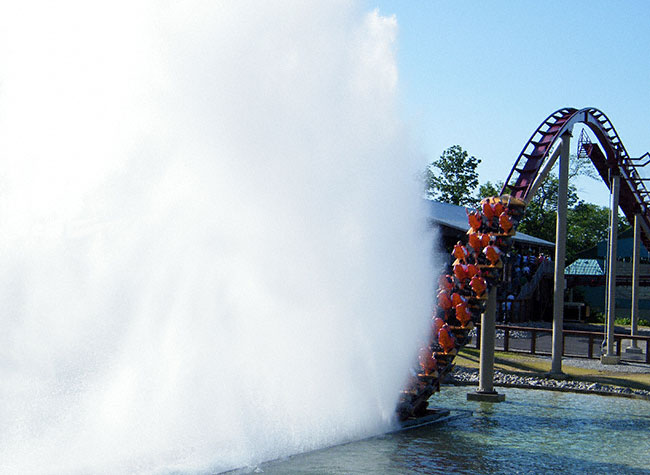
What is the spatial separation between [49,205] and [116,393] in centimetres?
346

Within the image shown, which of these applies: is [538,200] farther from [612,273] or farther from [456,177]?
[612,273]

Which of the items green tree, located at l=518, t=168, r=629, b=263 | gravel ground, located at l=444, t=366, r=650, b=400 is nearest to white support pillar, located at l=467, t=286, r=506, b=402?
gravel ground, located at l=444, t=366, r=650, b=400

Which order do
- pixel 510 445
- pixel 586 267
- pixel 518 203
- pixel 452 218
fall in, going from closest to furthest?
pixel 510 445 < pixel 518 203 < pixel 452 218 < pixel 586 267

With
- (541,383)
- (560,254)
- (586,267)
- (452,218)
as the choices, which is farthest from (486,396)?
(586,267)

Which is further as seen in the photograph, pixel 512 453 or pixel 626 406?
pixel 626 406

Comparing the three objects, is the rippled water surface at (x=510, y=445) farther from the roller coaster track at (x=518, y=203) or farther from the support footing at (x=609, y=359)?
the support footing at (x=609, y=359)

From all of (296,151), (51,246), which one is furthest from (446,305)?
(51,246)

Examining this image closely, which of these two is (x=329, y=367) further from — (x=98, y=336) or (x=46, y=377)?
(x=46, y=377)

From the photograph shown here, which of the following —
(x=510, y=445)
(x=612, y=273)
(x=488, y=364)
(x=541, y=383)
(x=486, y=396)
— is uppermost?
(x=612, y=273)

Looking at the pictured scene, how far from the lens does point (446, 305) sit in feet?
46.2

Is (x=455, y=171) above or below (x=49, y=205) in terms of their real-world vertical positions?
above

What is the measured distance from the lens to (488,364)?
613 inches

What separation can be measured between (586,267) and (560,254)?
36.9 m

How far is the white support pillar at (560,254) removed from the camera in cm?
1812
